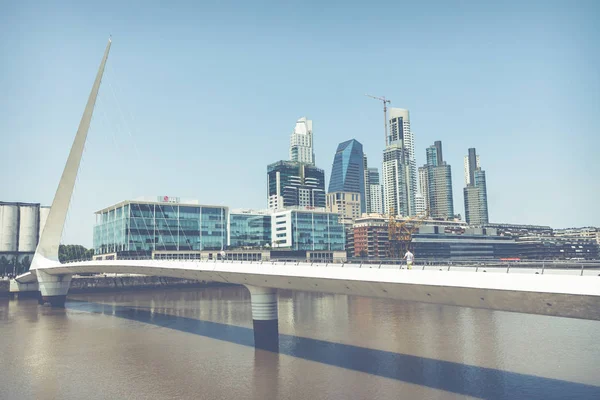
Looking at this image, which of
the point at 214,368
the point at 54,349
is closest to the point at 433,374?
the point at 214,368

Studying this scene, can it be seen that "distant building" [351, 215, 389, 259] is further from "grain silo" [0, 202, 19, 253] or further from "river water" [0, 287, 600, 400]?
"river water" [0, 287, 600, 400]

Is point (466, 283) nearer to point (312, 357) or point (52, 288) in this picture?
point (312, 357)

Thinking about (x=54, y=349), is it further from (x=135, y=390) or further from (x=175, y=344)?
(x=135, y=390)

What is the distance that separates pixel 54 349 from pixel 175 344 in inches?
396

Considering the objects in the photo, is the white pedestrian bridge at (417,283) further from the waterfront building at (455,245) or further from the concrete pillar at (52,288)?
the waterfront building at (455,245)

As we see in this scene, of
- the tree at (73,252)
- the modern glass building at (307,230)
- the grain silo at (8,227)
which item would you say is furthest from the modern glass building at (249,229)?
the grain silo at (8,227)

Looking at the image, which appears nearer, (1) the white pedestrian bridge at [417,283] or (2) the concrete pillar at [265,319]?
(1) the white pedestrian bridge at [417,283]

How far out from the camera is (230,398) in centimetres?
2720

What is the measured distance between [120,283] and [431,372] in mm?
89916

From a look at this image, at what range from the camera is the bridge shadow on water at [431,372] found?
2638 centimetres

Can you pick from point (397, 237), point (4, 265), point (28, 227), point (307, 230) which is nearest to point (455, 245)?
point (397, 237)

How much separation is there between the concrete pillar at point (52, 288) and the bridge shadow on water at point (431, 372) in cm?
4307

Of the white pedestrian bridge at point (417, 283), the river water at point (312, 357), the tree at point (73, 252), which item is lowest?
the river water at point (312, 357)

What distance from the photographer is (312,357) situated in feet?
117
